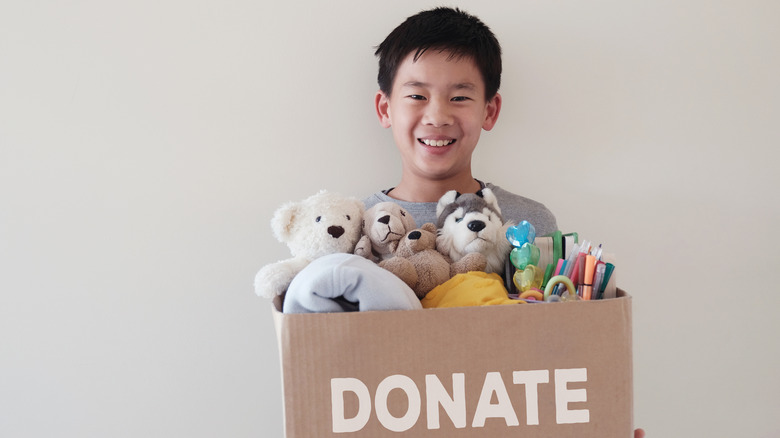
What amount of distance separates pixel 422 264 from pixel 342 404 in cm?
22

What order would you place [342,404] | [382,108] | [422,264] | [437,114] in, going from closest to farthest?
[342,404]
[422,264]
[437,114]
[382,108]

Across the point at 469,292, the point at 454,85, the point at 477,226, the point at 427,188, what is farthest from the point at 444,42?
the point at 469,292

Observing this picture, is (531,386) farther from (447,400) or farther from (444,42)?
(444,42)

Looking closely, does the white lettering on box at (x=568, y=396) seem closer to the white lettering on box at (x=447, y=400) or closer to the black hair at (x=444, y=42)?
the white lettering on box at (x=447, y=400)

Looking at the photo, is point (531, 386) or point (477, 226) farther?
point (477, 226)

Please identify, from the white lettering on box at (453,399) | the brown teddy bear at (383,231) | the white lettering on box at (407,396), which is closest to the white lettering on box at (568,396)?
the white lettering on box at (453,399)

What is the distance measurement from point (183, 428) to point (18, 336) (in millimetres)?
328


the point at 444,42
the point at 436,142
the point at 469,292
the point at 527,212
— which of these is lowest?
the point at 469,292

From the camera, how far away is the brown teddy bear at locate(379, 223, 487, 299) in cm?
80

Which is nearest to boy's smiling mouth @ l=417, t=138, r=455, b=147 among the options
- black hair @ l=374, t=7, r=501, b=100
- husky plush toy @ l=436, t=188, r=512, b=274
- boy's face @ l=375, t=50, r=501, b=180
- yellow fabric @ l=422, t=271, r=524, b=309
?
Result: boy's face @ l=375, t=50, r=501, b=180

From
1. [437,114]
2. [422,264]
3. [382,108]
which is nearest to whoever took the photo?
[422,264]

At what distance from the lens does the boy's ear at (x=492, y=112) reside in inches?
45.3

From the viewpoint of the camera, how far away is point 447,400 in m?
0.66

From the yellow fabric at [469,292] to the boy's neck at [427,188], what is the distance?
0.35 metres
